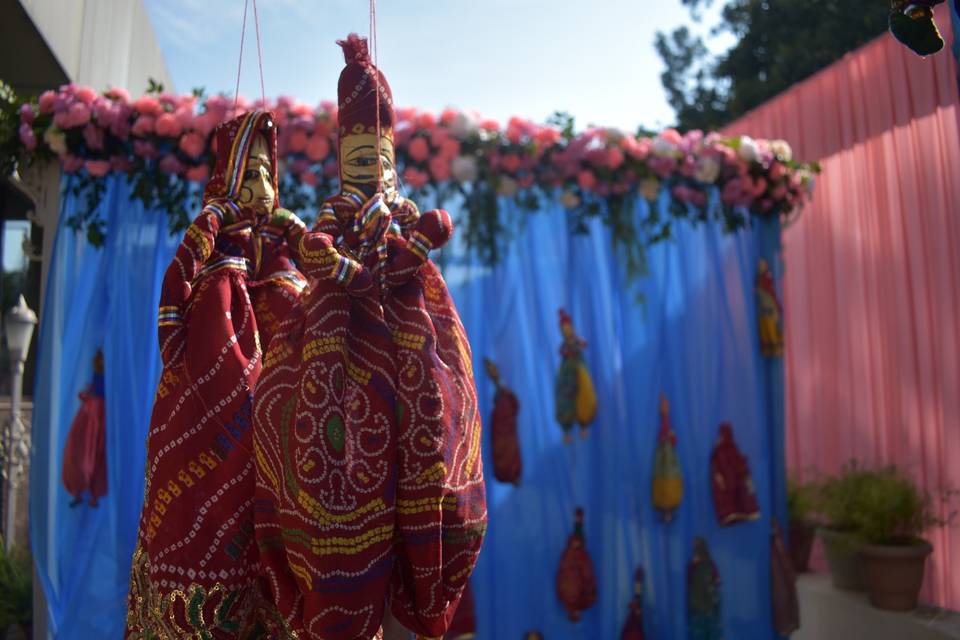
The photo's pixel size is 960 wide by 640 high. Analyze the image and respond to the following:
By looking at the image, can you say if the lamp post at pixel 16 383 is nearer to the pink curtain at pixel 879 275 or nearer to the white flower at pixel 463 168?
the white flower at pixel 463 168

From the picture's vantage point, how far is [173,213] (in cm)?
278

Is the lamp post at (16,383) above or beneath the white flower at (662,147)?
beneath

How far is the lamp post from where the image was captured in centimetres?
381

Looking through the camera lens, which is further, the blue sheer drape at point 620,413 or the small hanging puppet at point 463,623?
the blue sheer drape at point 620,413

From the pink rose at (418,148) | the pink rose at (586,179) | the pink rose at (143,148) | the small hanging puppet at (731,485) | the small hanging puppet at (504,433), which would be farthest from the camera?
the small hanging puppet at (731,485)

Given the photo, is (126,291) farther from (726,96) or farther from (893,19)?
(726,96)

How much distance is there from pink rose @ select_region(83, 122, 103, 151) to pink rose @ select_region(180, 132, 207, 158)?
0.31 metres

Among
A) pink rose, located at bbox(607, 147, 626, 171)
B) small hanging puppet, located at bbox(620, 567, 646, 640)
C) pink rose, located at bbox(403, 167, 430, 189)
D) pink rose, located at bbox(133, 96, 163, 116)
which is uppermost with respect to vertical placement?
pink rose, located at bbox(133, 96, 163, 116)

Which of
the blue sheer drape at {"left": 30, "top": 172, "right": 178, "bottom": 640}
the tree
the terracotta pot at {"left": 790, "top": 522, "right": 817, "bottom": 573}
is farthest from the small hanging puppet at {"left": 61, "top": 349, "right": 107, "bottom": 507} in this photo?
the tree

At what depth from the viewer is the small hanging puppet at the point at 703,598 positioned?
313 centimetres

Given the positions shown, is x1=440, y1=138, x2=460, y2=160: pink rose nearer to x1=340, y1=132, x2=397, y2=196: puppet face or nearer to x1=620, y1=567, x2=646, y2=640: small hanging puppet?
x1=340, y1=132, x2=397, y2=196: puppet face

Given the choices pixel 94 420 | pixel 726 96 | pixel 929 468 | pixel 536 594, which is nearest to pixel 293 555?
pixel 94 420

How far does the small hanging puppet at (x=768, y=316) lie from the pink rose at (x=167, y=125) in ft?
8.83

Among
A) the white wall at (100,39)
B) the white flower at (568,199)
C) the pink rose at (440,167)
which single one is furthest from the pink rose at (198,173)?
the white flower at (568,199)
